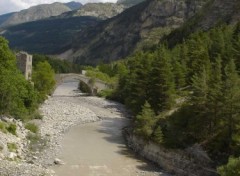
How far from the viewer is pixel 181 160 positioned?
50.2 metres

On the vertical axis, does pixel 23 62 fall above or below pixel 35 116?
above

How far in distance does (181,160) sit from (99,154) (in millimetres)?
11794

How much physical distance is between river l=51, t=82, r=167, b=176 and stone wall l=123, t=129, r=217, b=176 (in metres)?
1.42

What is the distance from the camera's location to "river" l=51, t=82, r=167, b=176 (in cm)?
4891

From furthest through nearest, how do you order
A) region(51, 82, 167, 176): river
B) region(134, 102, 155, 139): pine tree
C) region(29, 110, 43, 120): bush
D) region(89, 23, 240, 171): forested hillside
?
region(29, 110, 43, 120): bush, region(134, 102, 155, 139): pine tree, region(51, 82, 167, 176): river, region(89, 23, 240, 171): forested hillside

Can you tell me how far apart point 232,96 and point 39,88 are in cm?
6293

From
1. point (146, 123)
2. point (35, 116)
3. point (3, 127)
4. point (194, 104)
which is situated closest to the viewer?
point (194, 104)

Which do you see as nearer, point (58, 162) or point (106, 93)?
point (58, 162)

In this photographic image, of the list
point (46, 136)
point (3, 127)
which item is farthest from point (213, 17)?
point (3, 127)

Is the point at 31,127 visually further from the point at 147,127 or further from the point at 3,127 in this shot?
the point at 147,127

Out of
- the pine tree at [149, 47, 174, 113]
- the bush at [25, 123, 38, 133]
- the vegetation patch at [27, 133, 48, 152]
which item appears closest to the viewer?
the vegetation patch at [27, 133, 48, 152]

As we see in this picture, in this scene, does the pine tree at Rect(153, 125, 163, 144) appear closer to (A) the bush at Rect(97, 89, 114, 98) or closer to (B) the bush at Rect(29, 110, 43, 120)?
(B) the bush at Rect(29, 110, 43, 120)

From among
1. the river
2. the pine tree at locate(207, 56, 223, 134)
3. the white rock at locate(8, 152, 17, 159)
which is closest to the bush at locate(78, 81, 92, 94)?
the river

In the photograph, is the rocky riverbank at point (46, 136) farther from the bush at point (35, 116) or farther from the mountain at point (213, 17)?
the mountain at point (213, 17)
